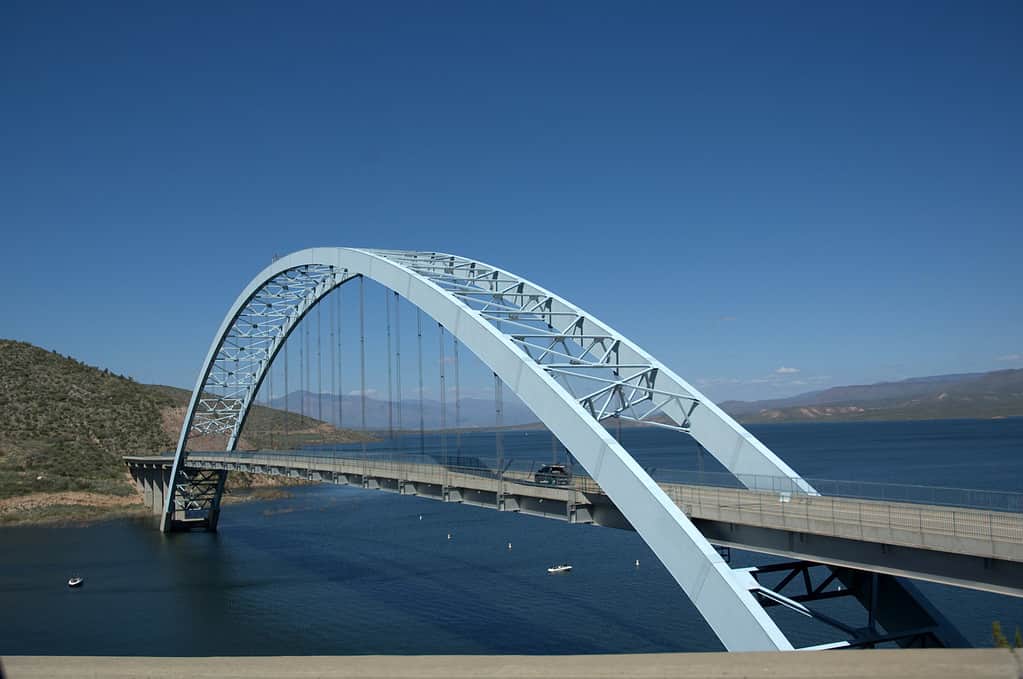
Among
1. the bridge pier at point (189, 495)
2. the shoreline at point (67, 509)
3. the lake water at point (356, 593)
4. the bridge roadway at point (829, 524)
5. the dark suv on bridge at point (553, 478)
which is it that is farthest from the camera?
the shoreline at point (67, 509)

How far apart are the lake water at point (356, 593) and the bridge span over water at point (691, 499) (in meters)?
3.39

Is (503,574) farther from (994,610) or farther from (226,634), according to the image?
(994,610)

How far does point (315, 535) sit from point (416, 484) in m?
24.8

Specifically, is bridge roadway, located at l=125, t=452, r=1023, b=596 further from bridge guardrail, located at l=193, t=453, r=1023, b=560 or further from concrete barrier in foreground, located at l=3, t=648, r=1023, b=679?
concrete barrier in foreground, located at l=3, t=648, r=1023, b=679

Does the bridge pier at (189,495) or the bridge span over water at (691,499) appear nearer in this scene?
the bridge span over water at (691,499)

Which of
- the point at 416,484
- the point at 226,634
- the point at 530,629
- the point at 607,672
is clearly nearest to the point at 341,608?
the point at 226,634

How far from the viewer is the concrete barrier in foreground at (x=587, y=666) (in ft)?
13.5

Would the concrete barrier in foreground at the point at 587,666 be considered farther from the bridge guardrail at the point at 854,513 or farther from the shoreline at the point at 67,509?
the shoreline at the point at 67,509

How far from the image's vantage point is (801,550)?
16906 millimetres

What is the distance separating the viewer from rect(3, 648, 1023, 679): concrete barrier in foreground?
4.12 metres

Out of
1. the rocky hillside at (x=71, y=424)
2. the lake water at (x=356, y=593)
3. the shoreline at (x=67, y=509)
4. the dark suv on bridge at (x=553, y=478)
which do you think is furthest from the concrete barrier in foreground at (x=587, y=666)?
the rocky hillside at (x=71, y=424)

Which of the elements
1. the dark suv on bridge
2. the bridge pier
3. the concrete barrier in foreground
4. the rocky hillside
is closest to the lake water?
the bridge pier

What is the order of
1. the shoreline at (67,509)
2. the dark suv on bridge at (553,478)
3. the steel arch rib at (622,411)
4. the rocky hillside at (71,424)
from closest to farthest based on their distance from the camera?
the steel arch rib at (622,411) < the dark suv on bridge at (553,478) < the shoreline at (67,509) < the rocky hillside at (71,424)

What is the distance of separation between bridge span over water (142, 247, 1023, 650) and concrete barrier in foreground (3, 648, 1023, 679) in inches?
415
